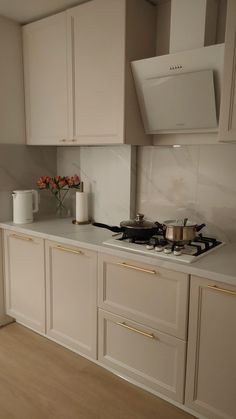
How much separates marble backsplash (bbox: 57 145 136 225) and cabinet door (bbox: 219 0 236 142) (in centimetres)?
81

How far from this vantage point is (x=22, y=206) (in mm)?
2477

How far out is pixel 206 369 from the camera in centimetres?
162

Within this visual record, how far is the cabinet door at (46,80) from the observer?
2271 millimetres

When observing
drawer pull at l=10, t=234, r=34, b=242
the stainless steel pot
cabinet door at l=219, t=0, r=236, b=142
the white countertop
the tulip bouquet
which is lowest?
drawer pull at l=10, t=234, r=34, b=242

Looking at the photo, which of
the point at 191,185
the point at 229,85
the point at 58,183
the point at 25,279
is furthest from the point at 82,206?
the point at 229,85

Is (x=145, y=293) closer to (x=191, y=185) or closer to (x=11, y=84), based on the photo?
(x=191, y=185)

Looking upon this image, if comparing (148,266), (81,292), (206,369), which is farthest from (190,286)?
(81,292)

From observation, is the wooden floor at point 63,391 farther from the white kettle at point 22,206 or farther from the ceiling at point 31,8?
the ceiling at point 31,8

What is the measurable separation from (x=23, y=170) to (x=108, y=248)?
1.14 metres

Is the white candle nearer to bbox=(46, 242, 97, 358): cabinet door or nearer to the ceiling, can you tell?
bbox=(46, 242, 97, 358): cabinet door

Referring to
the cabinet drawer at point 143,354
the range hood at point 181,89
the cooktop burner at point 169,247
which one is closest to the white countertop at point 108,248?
the cooktop burner at point 169,247

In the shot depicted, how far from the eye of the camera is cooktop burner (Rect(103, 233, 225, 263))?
1691 mm

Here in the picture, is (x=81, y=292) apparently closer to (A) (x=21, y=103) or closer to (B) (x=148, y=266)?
(B) (x=148, y=266)

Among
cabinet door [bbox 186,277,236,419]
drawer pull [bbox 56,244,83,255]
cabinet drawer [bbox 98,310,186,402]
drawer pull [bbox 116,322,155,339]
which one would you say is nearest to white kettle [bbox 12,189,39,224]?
drawer pull [bbox 56,244,83,255]
